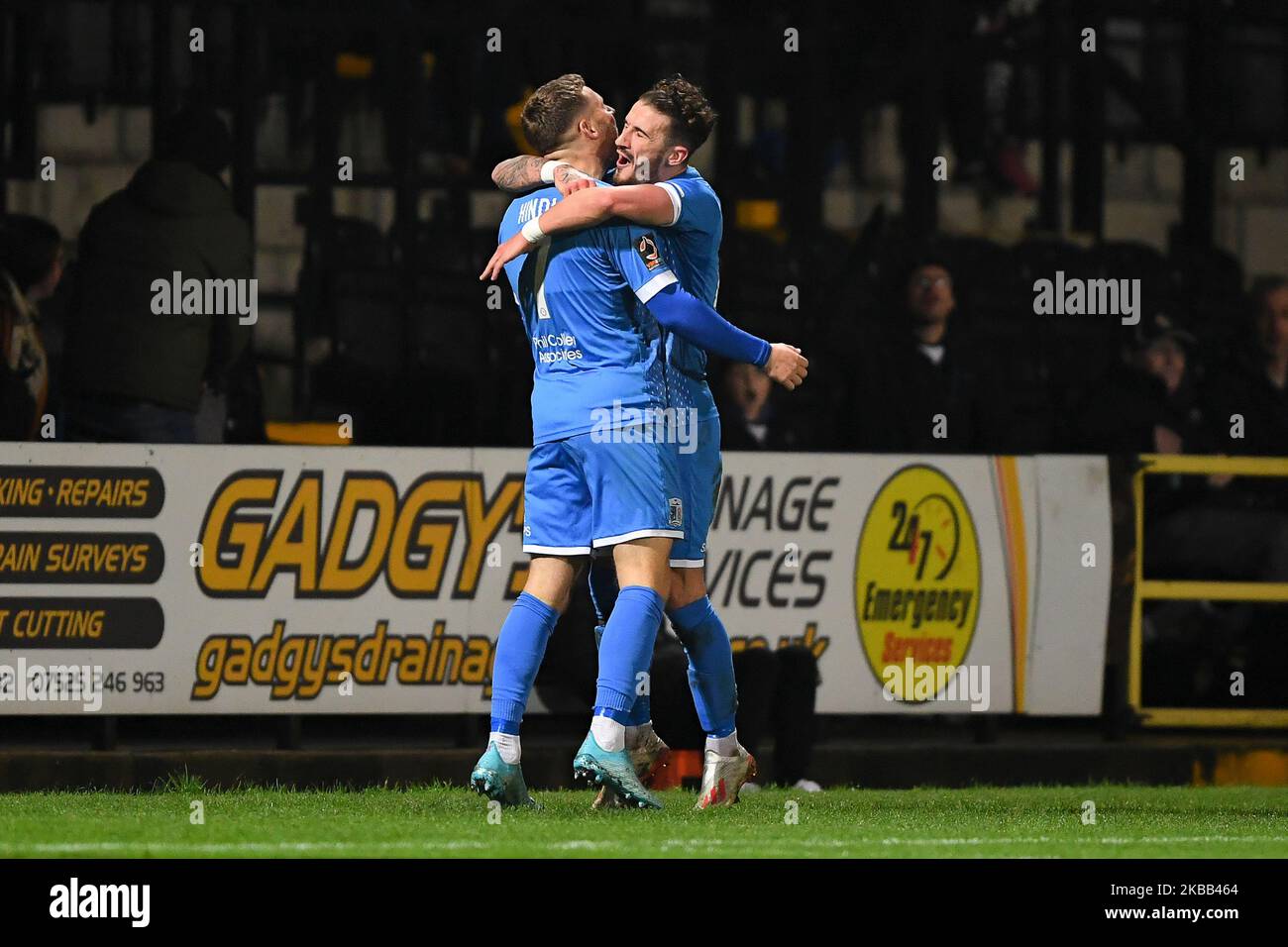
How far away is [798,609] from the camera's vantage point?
9.98 meters

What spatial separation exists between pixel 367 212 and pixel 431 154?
0.48 m

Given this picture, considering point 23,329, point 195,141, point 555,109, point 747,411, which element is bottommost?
point 747,411

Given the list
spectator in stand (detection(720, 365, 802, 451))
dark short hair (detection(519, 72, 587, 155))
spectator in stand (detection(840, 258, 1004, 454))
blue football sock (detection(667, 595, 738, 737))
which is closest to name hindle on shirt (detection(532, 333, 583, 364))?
dark short hair (detection(519, 72, 587, 155))

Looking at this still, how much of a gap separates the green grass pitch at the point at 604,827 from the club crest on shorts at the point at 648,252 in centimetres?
155

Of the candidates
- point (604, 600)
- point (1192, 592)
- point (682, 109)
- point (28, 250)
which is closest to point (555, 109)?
point (682, 109)

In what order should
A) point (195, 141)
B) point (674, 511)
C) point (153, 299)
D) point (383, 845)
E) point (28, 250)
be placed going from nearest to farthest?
point (383, 845) → point (674, 511) → point (153, 299) → point (28, 250) → point (195, 141)

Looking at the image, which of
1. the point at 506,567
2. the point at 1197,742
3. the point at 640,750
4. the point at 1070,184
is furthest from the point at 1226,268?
the point at 640,750

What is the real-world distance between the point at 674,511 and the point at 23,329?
13.1 feet

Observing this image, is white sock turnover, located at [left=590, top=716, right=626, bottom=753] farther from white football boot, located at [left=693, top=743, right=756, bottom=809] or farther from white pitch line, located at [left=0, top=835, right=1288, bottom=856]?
white pitch line, located at [left=0, top=835, right=1288, bottom=856]

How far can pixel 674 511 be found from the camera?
273 inches

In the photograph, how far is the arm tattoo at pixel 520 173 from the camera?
23.5 feet

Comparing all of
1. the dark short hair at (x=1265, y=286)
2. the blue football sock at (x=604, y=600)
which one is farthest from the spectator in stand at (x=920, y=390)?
the blue football sock at (x=604, y=600)

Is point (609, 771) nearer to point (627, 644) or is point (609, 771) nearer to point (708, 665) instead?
point (627, 644)
